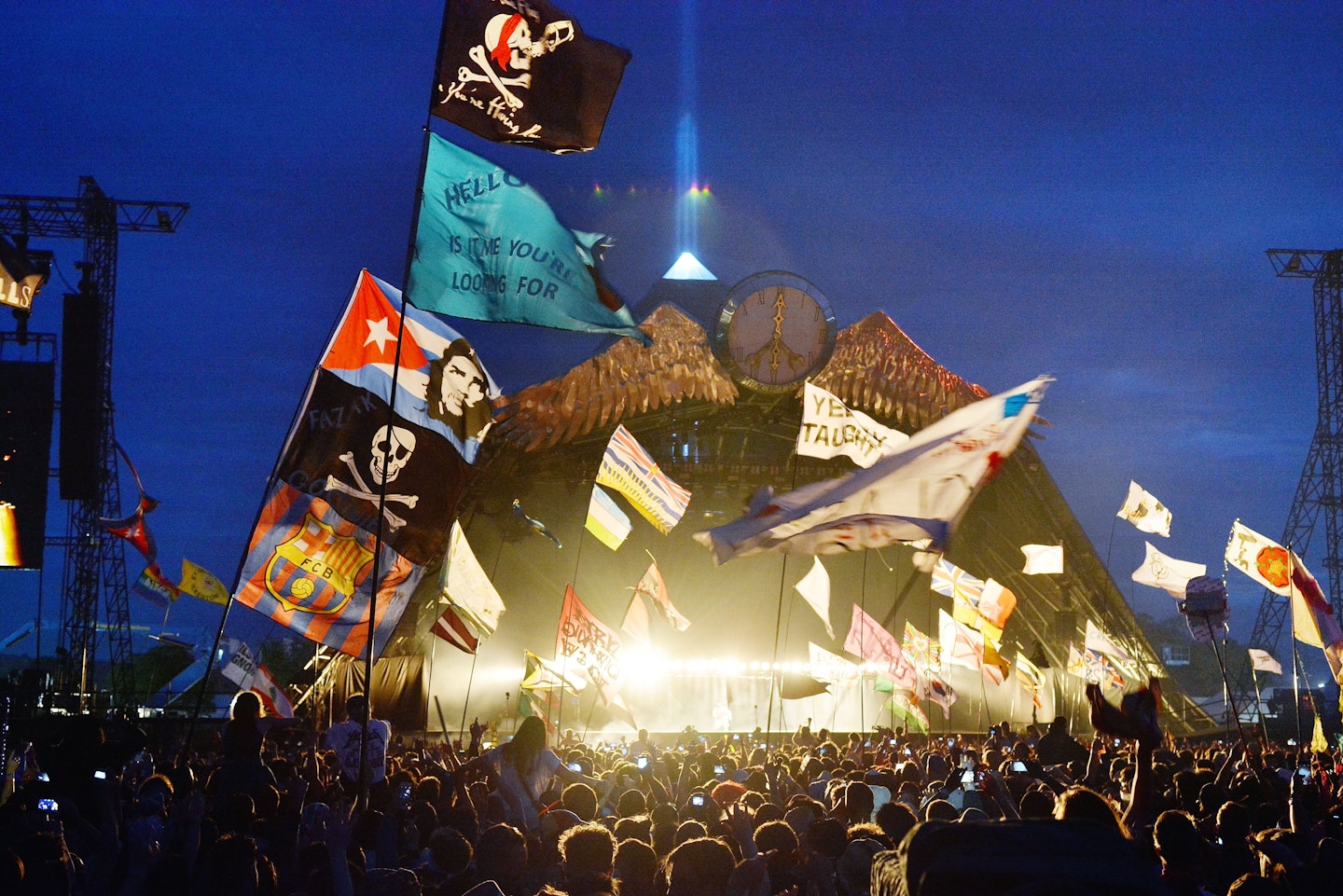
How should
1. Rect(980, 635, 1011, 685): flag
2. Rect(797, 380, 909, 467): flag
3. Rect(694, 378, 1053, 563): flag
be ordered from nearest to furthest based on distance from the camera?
1. Rect(694, 378, 1053, 563): flag
2. Rect(797, 380, 909, 467): flag
3. Rect(980, 635, 1011, 685): flag

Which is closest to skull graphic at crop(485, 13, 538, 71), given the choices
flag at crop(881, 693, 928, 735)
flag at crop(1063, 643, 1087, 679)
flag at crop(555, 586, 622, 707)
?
flag at crop(555, 586, 622, 707)

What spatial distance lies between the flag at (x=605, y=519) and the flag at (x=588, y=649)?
11.8 feet

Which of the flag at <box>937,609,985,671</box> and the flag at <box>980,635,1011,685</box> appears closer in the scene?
the flag at <box>980,635,1011,685</box>

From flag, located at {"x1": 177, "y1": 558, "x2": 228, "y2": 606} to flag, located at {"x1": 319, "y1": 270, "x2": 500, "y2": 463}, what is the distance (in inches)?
504

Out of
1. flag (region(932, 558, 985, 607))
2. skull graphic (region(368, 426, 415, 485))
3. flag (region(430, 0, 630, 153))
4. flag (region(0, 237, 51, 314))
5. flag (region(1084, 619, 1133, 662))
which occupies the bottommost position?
flag (region(1084, 619, 1133, 662))

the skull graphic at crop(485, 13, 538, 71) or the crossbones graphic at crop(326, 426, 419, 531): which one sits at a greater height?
the skull graphic at crop(485, 13, 538, 71)

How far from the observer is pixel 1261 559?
16844 millimetres

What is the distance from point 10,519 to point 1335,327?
131 ft

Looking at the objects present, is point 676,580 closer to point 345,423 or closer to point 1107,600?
point 1107,600

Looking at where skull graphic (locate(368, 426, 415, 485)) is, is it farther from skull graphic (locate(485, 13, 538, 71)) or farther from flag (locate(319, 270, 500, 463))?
skull graphic (locate(485, 13, 538, 71))

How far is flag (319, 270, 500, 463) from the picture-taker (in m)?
8.88

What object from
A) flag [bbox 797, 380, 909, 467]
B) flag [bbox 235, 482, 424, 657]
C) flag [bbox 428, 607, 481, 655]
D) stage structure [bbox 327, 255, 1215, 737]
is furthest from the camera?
stage structure [bbox 327, 255, 1215, 737]

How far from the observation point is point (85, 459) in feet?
79.8

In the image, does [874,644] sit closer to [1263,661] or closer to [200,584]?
[1263,661]
